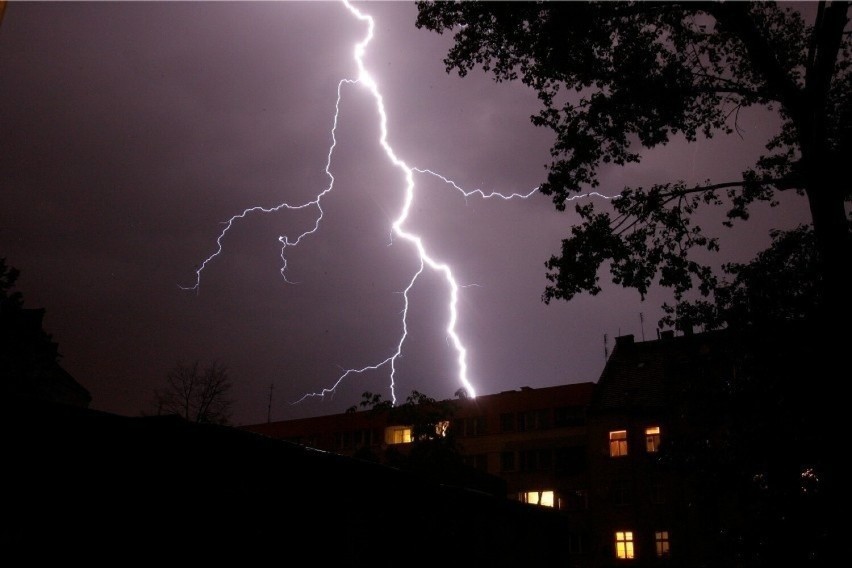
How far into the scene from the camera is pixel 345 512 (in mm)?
10984

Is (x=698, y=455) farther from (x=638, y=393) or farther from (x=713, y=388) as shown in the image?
(x=638, y=393)


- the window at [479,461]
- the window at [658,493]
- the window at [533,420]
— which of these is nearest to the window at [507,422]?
the window at [533,420]

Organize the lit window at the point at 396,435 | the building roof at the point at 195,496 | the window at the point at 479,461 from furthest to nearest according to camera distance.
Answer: the lit window at the point at 396,435 → the window at the point at 479,461 → the building roof at the point at 195,496

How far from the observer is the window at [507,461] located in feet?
121

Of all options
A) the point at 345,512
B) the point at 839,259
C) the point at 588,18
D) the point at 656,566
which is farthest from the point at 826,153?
the point at 656,566

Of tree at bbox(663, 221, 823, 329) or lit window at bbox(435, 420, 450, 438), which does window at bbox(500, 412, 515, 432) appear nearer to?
lit window at bbox(435, 420, 450, 438)

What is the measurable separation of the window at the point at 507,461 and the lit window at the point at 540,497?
2.06 m

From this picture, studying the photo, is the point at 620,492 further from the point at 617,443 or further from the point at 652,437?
the point at 652,437

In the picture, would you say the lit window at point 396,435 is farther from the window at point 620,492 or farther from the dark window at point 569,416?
the window at point 620,492

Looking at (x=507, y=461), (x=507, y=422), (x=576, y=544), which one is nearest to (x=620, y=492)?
(x=576, y=544)

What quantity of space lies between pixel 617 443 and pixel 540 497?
6862mm

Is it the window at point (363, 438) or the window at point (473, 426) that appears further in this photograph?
the window at point (363, 438)

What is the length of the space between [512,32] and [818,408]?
9479 mm

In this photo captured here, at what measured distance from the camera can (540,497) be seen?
34.2m
